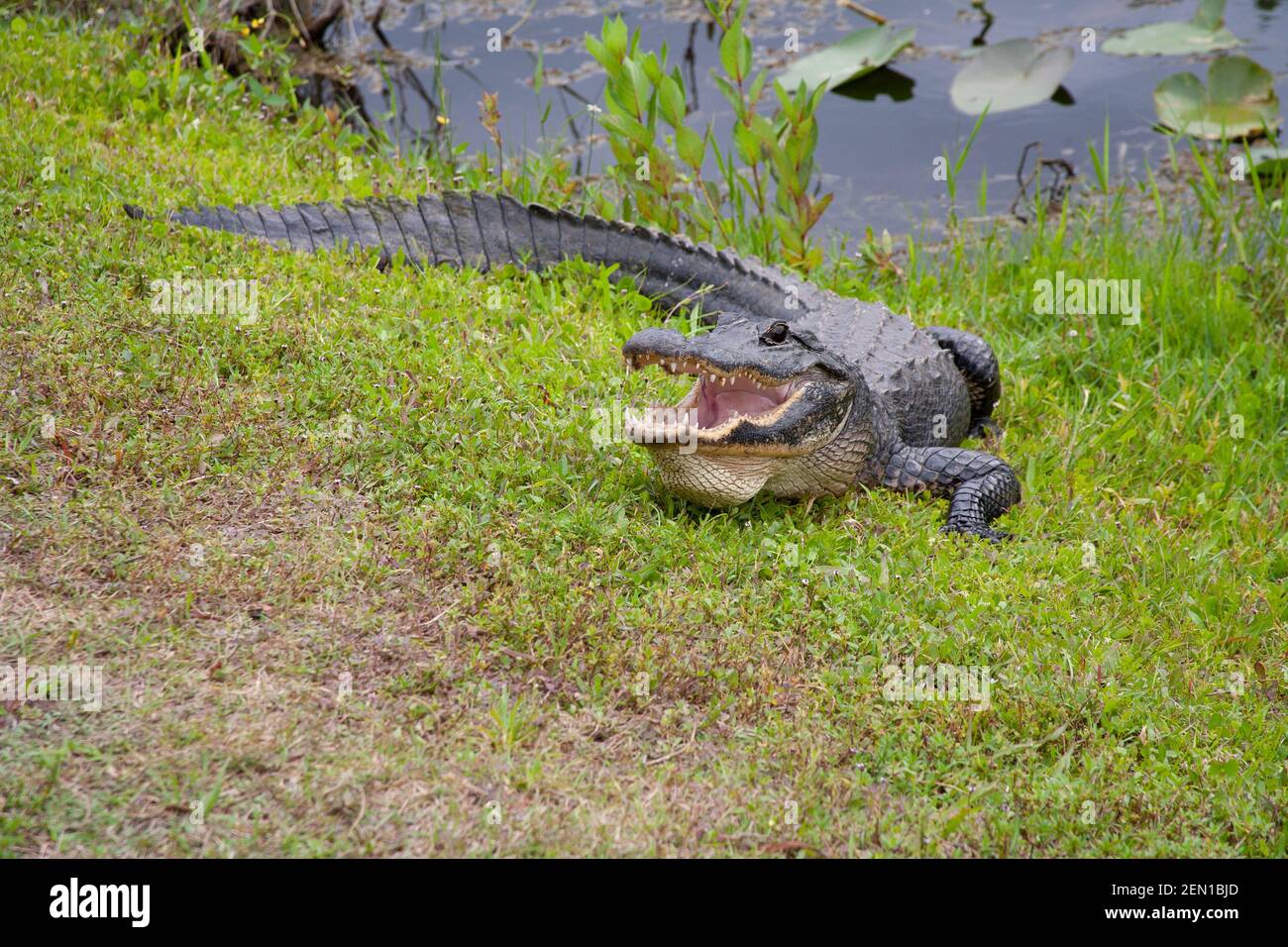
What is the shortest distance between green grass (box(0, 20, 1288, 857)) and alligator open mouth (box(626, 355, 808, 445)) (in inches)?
13.4

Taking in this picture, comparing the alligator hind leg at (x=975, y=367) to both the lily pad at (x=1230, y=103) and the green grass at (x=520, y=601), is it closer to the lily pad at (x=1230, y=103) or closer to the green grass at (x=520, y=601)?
the green grass at (x=520, y=601)

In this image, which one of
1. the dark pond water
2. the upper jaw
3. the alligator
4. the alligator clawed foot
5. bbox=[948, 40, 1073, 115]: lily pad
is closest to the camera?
the upper jaw

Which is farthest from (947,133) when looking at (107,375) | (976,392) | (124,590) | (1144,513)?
(124,590)

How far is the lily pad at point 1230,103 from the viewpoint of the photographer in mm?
8547

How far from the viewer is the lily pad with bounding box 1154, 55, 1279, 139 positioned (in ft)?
28.0

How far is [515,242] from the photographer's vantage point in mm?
6137

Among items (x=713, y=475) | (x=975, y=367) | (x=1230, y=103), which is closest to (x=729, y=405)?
(x=713, y=475)

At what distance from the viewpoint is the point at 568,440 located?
452cm

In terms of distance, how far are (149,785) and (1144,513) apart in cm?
395

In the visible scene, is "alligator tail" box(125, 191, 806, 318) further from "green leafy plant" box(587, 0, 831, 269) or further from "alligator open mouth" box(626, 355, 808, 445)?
"alligator open mouth" box(626, 355, 808, 445)

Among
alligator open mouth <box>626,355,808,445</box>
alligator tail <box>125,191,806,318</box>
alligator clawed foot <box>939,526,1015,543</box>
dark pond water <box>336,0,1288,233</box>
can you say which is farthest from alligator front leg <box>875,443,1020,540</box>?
dark pond water <box>336,0,1288,233</box>

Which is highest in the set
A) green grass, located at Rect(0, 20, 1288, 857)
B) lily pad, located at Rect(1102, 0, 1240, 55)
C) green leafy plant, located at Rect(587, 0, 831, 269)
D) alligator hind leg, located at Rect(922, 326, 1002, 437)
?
lily pad, located at Rect(1102, 0, 1240, 55)

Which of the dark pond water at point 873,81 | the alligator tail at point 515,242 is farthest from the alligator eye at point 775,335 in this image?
the dark pond water at point 873,81

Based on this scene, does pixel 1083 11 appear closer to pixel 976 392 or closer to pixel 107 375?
pixel 976 392
